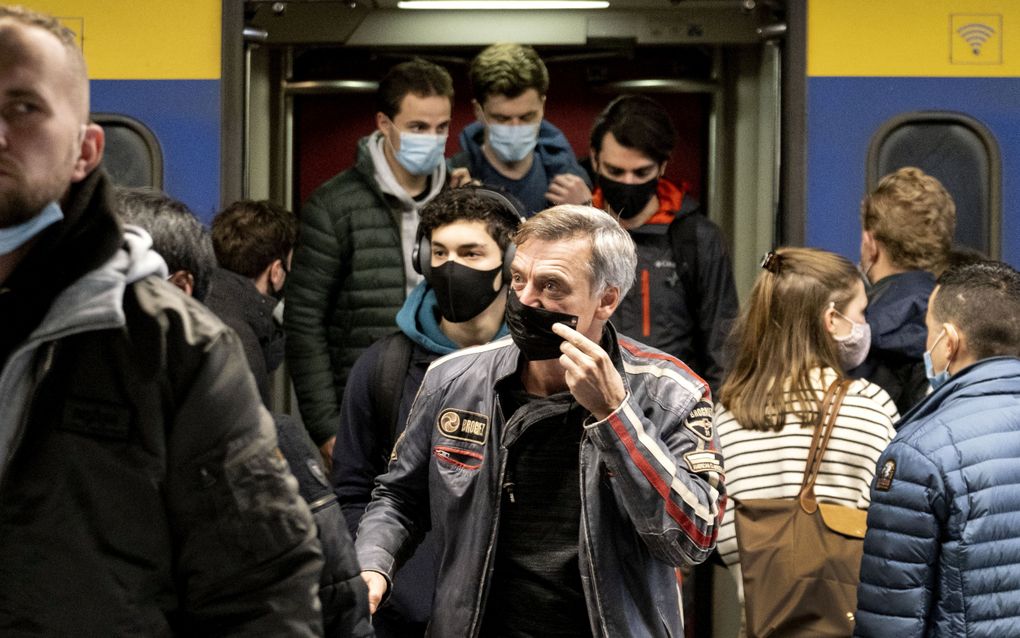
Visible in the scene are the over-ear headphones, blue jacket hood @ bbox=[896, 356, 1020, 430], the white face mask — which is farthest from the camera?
the white face mask

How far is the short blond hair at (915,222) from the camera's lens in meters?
4.93

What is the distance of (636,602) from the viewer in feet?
9.89

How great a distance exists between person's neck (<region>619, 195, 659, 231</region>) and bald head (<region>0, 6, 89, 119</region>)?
3.59m

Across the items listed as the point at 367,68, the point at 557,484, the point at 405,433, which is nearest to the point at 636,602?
the point at 557,484

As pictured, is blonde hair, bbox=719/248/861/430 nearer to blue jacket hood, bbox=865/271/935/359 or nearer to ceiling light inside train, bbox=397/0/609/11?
blue jacket hood, bbox=865/271/935/359

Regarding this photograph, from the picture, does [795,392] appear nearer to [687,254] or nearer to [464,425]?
[464,425]

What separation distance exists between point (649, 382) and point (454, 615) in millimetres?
654

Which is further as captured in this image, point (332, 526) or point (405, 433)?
point (405, 433)

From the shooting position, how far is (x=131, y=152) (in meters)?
5.58

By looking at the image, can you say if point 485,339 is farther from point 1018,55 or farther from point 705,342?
point 1018,55

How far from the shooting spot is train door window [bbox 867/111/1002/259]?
5.48 m

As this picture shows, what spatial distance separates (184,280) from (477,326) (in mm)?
1262

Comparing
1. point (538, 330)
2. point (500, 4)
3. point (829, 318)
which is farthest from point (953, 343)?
point (500, 4)

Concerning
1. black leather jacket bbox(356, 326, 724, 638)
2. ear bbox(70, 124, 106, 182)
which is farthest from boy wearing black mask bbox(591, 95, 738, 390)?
ear bbox(70, 124, 106, 182)
